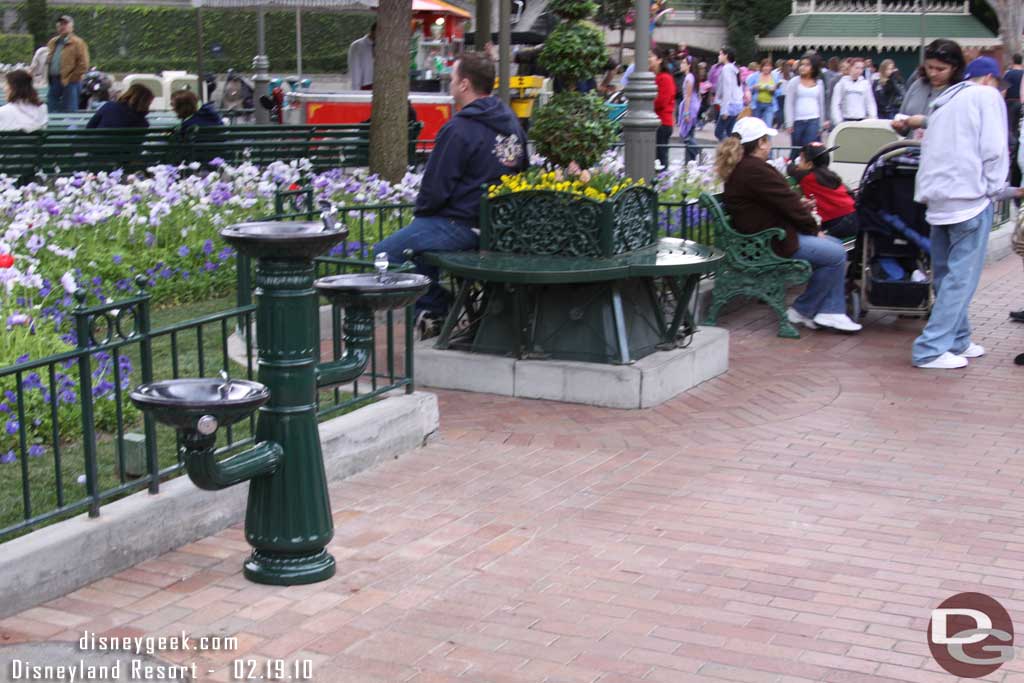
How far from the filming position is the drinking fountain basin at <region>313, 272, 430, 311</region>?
504 cm

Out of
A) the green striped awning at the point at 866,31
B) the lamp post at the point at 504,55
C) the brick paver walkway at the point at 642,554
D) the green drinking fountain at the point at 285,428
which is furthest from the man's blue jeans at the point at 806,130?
the green striped awning at the point at 866,31

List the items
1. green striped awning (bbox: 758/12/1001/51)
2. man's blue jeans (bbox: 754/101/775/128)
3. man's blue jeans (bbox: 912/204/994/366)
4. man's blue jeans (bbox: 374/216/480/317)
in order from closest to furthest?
1. man's blue jeans (bbox: 374/216/480/317)
2. man's blue jeans (bbox: 912/204/994/366)
3. man's blue jeans (bbox: 754/101/775/128)
4. green striped awning (bbox: 758/12/1001/51)

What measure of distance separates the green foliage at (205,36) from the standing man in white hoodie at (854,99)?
24.6 meters

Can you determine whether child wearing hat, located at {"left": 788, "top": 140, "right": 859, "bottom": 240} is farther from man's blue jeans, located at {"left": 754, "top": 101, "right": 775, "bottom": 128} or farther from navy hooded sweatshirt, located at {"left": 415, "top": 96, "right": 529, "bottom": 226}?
man's blue jeans, located at {"left": 754, "top": 101, "right": 775, "bottom": 128}

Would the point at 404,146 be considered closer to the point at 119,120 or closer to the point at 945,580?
the point at 119,120

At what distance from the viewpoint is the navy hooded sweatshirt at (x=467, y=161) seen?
7816mm

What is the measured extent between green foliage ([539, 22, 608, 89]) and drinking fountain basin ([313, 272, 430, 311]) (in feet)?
11.8

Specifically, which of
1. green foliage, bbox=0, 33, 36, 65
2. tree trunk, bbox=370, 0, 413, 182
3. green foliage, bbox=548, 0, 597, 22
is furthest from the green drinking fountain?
green foliage, bbox=0, 33, 36, 65

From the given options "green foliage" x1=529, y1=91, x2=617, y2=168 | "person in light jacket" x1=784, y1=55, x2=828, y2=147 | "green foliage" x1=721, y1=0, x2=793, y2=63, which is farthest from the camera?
"green foliage" x1=721, y1=0, x2=793, y2=63

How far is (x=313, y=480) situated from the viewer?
4723 millimetres

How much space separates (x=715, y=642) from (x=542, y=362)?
3.21 m

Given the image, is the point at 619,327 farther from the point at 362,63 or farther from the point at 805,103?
the point at 805,103

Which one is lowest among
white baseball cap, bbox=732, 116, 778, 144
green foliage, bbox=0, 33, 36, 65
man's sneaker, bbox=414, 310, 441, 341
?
man's sneaker, bbox=414, 310, 441, 341

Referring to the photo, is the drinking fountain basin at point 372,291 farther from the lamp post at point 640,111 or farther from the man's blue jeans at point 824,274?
the lamp post at point 640,111
